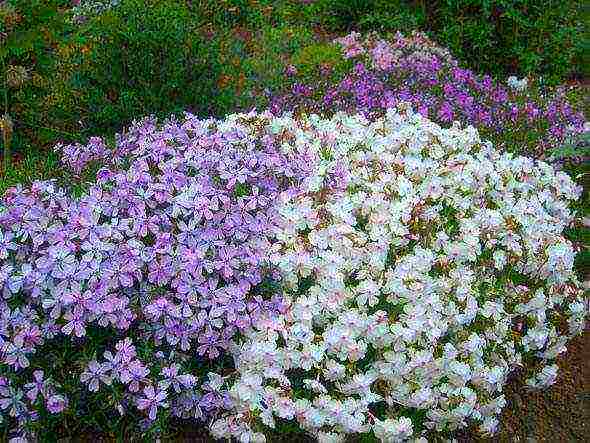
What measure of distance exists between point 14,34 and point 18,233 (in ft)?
9.80

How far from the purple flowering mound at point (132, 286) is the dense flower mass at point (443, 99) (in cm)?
233

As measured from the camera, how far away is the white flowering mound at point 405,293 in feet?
10.1

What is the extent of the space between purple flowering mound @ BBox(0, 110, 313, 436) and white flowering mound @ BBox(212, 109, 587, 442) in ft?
0.53

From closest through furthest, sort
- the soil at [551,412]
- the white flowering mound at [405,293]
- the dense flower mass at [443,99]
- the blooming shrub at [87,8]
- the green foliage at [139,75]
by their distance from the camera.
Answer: the white flowering mound at [405,293] → the soil at [551,412] → the green foliage at [139,75] → the dense flower mass at [443,99] → the blooming shrub at [87,8]

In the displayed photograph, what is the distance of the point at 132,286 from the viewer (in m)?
3.12

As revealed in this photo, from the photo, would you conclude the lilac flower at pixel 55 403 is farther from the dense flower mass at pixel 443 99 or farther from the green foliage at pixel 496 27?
the green foliage at pixel 496 27

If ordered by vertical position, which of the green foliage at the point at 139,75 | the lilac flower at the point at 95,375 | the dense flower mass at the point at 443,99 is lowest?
the dense flower mass at the point at 443,99

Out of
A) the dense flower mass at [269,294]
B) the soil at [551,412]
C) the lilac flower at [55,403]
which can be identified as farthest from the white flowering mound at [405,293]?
the lilac flower at [55,403]

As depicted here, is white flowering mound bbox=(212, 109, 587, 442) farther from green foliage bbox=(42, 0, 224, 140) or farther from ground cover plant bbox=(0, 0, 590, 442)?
green foliage bbox=(42, 0, 224, 140)

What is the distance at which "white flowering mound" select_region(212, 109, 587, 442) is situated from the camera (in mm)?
3066

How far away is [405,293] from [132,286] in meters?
1.13

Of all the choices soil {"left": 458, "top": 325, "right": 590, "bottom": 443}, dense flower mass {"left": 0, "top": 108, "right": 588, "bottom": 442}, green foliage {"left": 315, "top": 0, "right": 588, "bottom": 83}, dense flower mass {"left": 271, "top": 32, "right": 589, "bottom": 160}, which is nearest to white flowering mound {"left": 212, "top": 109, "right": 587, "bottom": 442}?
dense flower mass {"left": 0, "top": 108, "right": 588, "bottom": 442}

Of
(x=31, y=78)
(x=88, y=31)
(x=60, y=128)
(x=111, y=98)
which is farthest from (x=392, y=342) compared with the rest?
(x=88, y=31)

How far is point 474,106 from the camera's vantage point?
592cm
